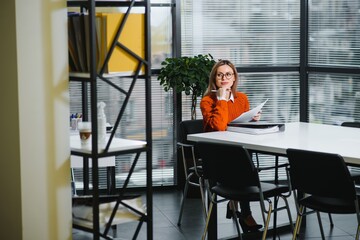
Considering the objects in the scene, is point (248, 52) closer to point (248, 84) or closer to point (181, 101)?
point (248, 84)

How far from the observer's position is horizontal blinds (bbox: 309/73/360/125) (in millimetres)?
7359

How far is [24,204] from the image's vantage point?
11.9ft

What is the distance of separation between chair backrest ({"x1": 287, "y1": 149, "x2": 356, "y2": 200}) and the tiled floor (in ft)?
4.25

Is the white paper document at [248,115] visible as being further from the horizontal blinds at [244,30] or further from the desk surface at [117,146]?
the horizontal blinds at [244,30]

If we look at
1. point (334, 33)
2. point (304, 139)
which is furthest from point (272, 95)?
point (304, 139)

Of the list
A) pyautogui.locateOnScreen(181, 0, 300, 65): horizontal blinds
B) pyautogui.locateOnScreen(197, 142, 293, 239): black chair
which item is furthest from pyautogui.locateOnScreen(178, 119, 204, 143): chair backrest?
pyautogui.locateOnScreen(181, 0, 300, 65): horizontal blinds

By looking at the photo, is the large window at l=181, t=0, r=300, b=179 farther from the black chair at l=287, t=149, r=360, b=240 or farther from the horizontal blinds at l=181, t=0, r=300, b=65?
the black chair at l=287, t=149, r=360, b=240

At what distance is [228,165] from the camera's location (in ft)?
15.7

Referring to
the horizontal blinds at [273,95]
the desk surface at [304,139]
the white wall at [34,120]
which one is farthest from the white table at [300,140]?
the horizontal blinds at [273,95]

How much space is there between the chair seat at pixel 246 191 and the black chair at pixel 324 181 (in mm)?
376

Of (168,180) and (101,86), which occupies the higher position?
(101,86)

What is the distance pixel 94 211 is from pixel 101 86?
11.8 ft

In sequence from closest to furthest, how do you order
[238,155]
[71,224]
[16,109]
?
[16,109], [71,224], [238,155]

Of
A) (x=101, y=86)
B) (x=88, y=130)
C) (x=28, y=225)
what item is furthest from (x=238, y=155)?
(x=101, y=86)
